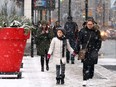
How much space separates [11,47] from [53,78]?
1455mm

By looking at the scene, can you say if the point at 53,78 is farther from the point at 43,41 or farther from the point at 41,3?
the point at 41,3

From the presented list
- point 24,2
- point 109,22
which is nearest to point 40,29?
point 24,2

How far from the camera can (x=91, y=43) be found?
39.5 ft

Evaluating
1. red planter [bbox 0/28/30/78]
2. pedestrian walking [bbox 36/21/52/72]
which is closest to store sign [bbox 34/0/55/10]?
pedestrian walking [bbox 36/21/52/72]

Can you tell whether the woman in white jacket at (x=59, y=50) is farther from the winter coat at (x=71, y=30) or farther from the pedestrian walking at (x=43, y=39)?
the winter coat at (x=71, y=30)

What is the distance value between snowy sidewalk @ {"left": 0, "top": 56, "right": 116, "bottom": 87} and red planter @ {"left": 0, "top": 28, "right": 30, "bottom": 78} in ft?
1.70

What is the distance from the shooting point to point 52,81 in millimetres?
13359

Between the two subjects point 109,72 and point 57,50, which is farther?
point 109,72

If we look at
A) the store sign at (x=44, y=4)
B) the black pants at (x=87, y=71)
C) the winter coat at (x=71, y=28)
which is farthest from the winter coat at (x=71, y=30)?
the store sign at (x=44, y=4)

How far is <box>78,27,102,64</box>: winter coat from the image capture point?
12.0m

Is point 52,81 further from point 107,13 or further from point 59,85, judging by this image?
point 107,13

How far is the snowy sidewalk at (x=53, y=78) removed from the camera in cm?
1264

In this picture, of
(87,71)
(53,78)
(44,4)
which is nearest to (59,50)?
(87,71)

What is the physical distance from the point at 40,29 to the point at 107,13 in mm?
56553
